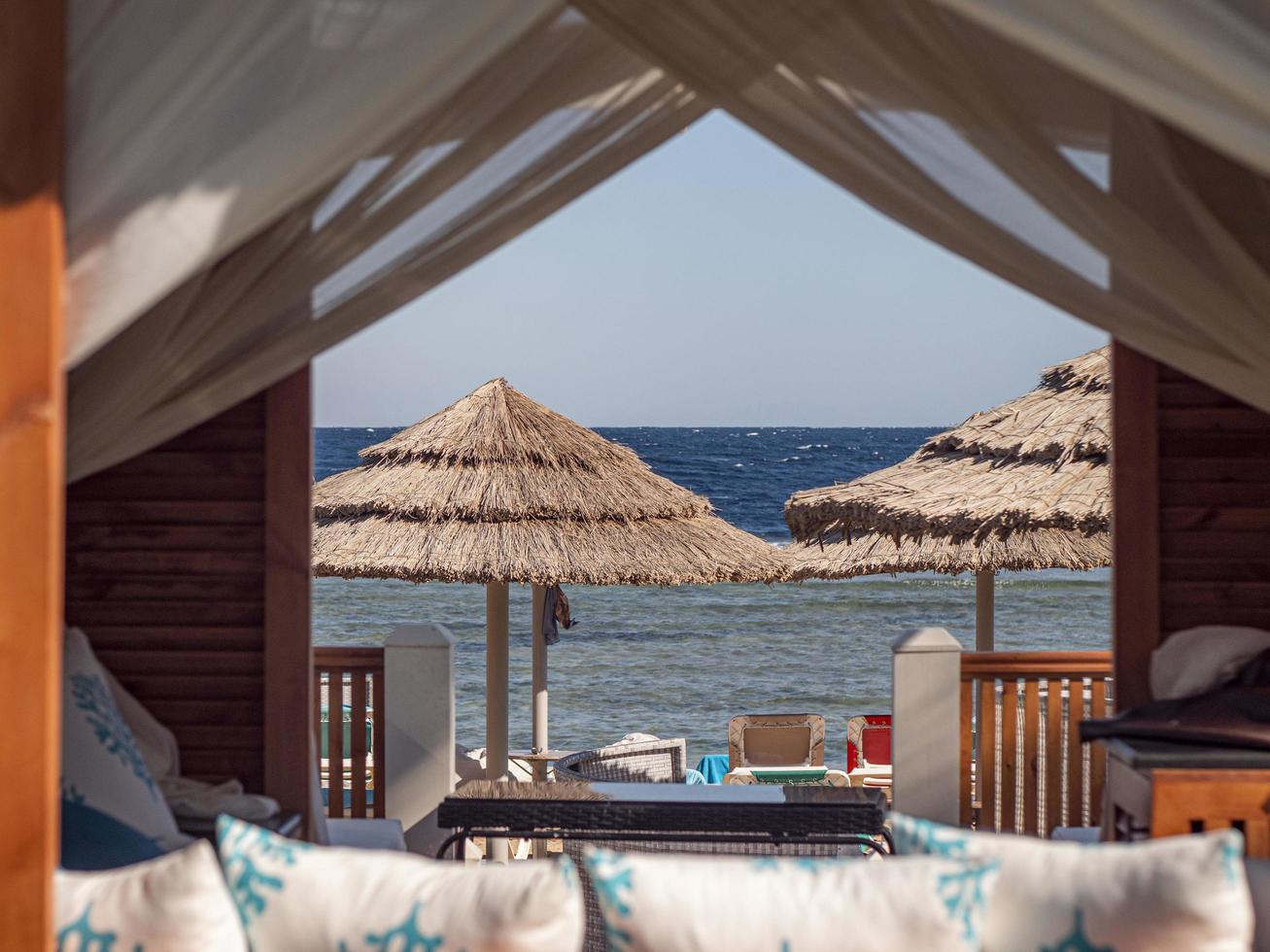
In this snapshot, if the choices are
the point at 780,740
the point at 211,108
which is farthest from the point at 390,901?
the point at 780,740

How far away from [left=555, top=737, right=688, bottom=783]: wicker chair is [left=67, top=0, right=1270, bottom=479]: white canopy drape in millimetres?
2419

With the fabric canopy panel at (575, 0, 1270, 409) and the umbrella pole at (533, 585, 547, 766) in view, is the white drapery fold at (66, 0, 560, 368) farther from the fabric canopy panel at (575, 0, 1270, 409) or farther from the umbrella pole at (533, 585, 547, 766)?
the umbrella pole at (533, 585, 547, 766)

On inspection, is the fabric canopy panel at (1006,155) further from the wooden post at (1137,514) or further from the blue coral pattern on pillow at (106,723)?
the blue coral pattern on pillow at (106,723)

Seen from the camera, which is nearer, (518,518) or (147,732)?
(147,732)

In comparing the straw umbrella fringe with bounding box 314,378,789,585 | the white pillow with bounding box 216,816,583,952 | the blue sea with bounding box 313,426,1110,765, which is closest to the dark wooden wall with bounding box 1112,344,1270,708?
the white pillow with bounding box 216,816,583,952

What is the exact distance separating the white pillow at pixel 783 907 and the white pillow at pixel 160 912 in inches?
19.7

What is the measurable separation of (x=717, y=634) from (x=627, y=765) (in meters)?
15.9

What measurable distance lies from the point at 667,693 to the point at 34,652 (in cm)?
1713

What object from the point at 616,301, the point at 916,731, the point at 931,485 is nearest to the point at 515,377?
the point at 616,301

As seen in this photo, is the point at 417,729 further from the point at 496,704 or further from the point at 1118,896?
the point at 1118,896

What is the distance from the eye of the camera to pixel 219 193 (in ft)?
6.43

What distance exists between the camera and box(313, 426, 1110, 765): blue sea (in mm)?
18000

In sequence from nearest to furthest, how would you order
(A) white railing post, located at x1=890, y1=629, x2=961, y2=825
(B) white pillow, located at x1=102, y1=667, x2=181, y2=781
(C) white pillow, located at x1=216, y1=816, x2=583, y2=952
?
(C) white pillow, located at x1=216, y1=816, x2=583, y2=952, (B) white pillow, located at x1=102, y1=667, x2=181, y2=781, (A) white railing post, located at x1=890, y1=629, x2=961, y2=825

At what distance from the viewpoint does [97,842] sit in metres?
2.44
